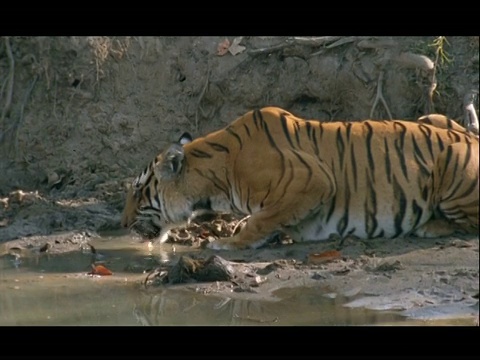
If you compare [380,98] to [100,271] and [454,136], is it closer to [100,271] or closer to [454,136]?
[454,136]

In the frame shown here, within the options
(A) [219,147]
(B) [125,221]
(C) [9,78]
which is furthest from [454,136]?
(C) [9,78]

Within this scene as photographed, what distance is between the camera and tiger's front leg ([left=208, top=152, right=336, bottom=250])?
25.9 ft

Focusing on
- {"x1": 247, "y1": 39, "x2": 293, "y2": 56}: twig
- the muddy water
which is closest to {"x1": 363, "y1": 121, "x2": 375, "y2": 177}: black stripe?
the muddy water

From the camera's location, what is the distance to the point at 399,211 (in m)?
7.93

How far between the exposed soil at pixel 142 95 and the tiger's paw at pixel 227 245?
1.49 m

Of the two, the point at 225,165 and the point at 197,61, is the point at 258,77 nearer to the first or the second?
the point at 197,61

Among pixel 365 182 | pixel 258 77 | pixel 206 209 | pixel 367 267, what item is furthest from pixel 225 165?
pixel 258 77

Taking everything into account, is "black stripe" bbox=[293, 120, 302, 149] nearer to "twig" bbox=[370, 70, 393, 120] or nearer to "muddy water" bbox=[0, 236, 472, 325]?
"muddy water" bbox=[0, 236, 472, 325]

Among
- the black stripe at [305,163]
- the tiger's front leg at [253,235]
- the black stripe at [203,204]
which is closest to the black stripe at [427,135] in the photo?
the black stripe at [305,163]

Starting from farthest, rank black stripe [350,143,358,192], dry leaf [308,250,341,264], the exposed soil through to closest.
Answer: the exposed soil
black stripe [350,143,358,192]
dry leaf [308,250,341,264]

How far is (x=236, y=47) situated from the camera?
11.0 metres

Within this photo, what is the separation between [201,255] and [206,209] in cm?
59

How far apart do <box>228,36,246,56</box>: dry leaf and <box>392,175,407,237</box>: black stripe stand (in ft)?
11.4

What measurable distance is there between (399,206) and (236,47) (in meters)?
3.66
